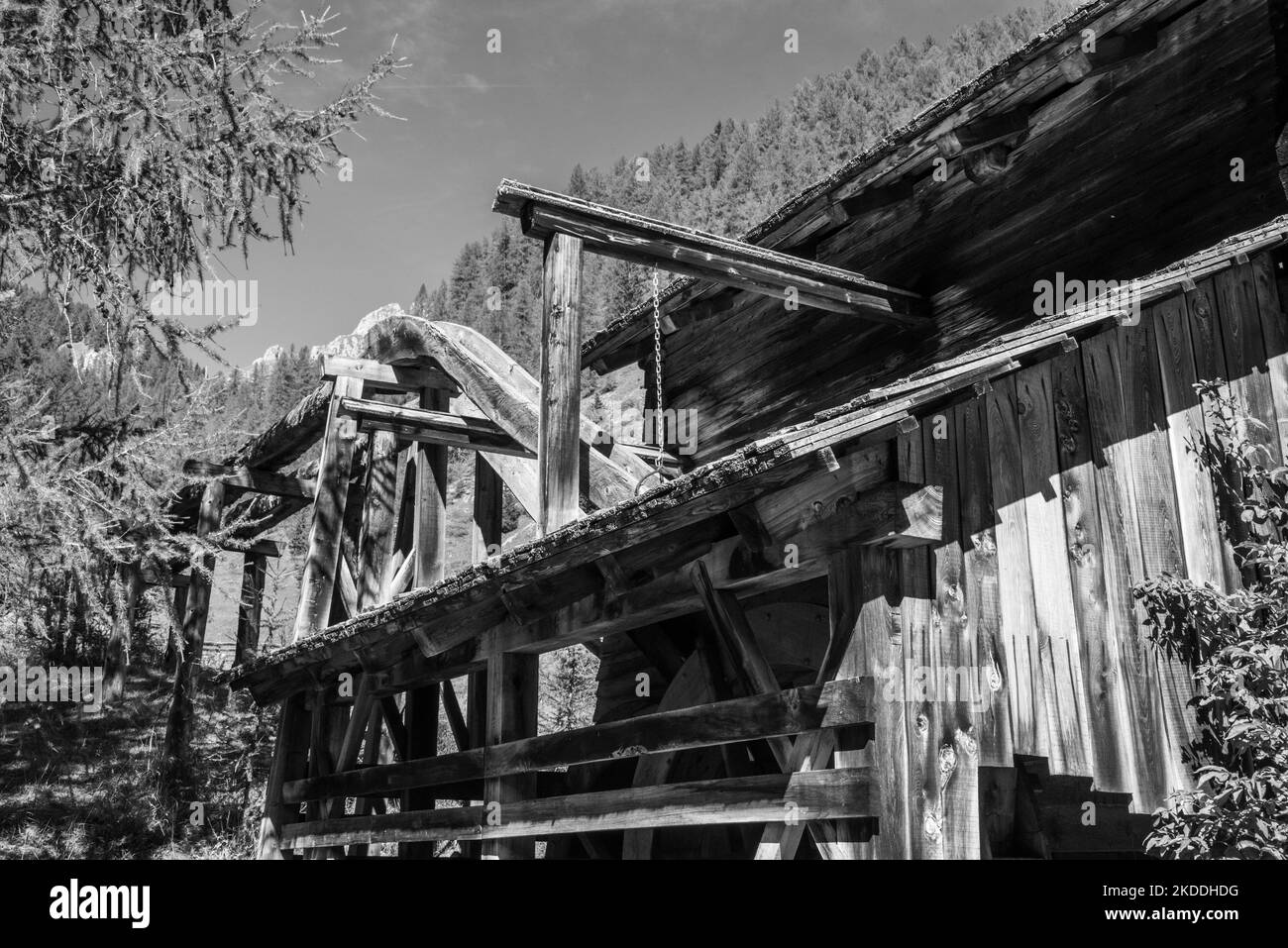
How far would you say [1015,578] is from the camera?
4.85 metres

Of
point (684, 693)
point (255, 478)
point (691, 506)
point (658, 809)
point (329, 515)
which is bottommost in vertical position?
point (658, 809)

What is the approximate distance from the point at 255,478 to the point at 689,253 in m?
7.32

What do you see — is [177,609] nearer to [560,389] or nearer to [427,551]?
[427,551]

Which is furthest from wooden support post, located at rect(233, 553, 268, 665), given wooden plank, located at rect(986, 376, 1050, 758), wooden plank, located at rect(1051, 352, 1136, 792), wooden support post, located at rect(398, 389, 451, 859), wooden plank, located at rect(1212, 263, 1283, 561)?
wooden plank, located at rect(1212, 263, 1283, 561)

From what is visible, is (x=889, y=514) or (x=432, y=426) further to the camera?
(x=432, y=426)

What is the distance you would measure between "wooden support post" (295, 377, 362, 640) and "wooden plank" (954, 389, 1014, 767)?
5439mm

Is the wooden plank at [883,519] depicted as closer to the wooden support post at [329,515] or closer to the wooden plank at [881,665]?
the wooden plank at [881,665]

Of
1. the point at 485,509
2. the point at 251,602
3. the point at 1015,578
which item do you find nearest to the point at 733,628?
the point at 1015,578

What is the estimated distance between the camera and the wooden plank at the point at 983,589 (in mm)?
4566

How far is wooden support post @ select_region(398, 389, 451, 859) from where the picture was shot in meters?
8.77

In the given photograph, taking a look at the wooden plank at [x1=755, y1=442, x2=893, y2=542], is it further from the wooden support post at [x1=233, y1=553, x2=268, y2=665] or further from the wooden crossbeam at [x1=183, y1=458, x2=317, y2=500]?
the wooden support post at [x1=233, y1=553, x2=268, y2=665]
